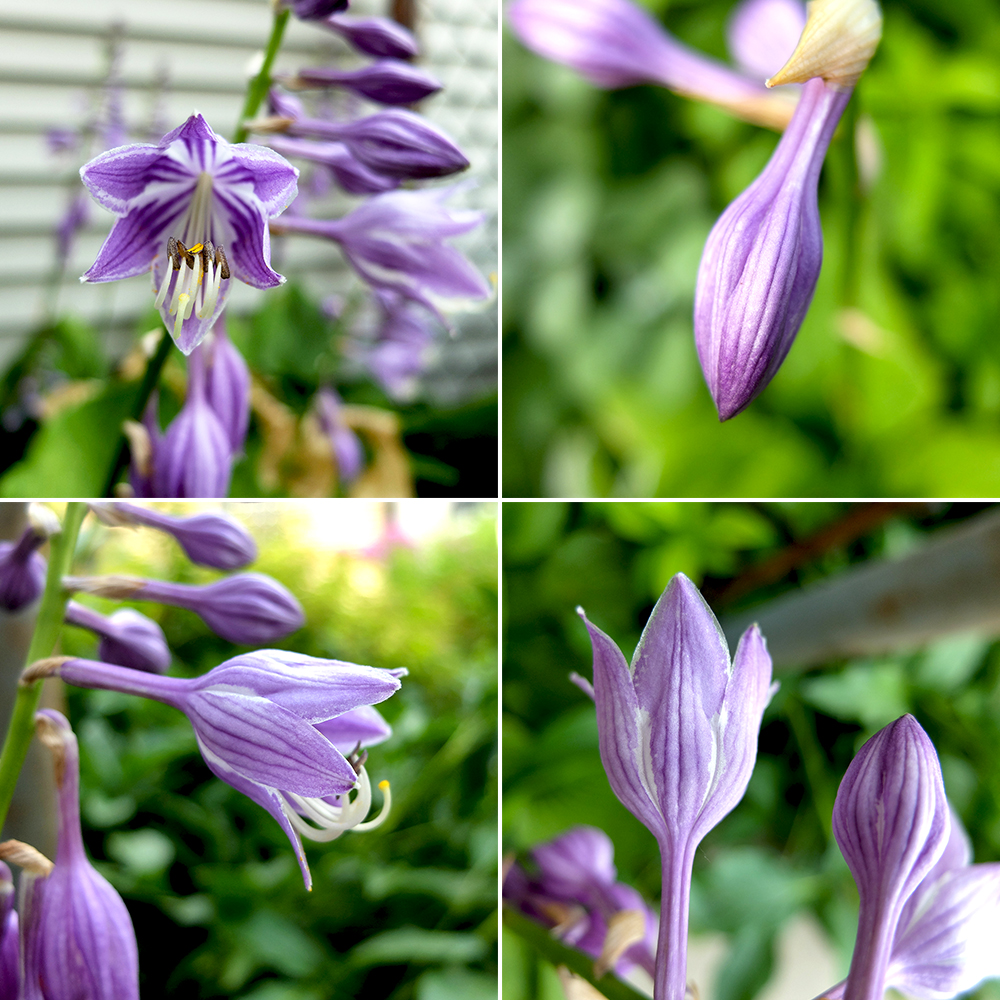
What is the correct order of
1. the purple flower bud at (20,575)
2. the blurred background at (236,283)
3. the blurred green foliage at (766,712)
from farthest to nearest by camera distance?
the blurred background at (236,283)
the blurred green foliage at (766,712)
the purple flower bud at (20,575)

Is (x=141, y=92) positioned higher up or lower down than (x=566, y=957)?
higher up

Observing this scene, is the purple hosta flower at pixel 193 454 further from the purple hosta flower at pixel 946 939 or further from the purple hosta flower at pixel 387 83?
the purple hosta flower at pixel 946 939

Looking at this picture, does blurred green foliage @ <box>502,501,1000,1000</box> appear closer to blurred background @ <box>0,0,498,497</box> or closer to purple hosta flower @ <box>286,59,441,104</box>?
blurred background @ <box>0,0,498,497</box>

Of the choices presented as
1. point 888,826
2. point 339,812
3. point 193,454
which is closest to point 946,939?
point 888,826

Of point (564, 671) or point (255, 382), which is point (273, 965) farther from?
point (255, 382)

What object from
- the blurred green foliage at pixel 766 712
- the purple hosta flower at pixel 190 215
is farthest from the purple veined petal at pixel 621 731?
the blurred green foliage at pixel 766 712

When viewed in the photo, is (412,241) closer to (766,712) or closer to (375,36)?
(375,36)

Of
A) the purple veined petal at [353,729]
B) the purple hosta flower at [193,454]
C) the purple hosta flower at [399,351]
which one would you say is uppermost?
the purple hosta flower at [399,351]

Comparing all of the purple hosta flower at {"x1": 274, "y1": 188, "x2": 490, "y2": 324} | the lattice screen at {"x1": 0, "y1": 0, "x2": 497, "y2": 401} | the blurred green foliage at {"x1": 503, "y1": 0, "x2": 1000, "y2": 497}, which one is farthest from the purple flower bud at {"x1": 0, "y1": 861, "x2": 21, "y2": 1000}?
the lattice screen at {"x1": 0, "y1": 0, "x2": 497, "y2": 401}
